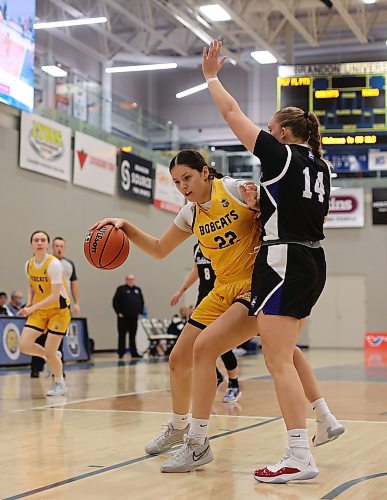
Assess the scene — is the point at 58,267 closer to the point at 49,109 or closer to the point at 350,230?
the point at 49,109

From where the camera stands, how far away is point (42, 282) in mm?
Answer: 8656

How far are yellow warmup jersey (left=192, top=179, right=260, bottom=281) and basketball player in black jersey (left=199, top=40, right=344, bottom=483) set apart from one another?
13.5 inches

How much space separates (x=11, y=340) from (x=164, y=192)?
388 inches

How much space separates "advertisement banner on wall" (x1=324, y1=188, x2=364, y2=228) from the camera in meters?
25.0

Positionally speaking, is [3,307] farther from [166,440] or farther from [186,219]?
[186,219]

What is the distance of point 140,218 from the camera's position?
21000 mm

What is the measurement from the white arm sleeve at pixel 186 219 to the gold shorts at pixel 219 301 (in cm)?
36

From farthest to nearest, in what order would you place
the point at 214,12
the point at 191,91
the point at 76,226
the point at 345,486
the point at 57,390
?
the point at 191,91 → the point at 214,12 → the point at 76,226 → the point at 57,390 → the point at 345,486

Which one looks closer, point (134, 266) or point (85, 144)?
point (85, 144)

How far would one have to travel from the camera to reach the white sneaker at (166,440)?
451cm

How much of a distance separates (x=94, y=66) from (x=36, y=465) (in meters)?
23.6

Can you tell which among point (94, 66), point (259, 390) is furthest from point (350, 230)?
point (259, 390)

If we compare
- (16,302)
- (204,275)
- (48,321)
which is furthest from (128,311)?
(204,275)

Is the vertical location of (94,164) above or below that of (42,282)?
above
